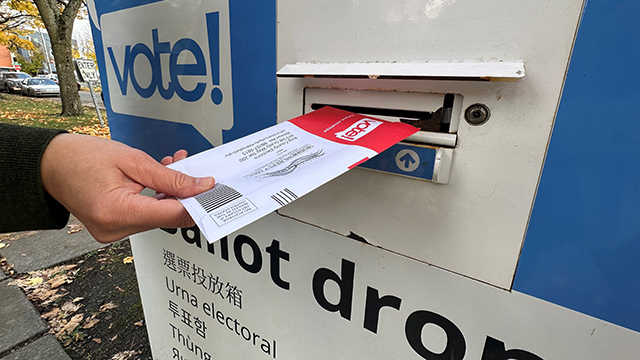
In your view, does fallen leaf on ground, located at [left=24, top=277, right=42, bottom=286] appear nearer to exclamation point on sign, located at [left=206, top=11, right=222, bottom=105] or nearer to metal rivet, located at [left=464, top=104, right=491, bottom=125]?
exclamation point on sign, located at [left=206, top=11, right=222, bottom=105]

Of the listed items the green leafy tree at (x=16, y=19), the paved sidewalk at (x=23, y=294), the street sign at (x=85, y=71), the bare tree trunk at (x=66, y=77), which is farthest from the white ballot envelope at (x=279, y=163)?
the green leafy tree at (x=16, y=19)

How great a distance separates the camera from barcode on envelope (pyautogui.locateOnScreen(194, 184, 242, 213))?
57 cm

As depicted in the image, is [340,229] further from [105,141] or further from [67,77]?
[67,77]

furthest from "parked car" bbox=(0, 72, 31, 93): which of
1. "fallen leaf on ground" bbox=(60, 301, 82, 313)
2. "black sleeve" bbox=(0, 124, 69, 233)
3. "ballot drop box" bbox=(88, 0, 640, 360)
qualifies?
"ballot drop box" bbox=(88, 0, 640, 360)

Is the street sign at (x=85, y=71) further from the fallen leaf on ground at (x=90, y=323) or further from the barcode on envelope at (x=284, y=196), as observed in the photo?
the barcode on envelope at (x=284, y=196)

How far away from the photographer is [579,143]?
0.54m

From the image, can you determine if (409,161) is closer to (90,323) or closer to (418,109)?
(418,109)

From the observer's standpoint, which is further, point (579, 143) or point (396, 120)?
point (396, 120)

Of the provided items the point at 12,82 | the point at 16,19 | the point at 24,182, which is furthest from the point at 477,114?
the point at 12,82

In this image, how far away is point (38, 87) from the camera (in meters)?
16.8

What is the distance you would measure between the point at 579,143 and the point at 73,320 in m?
2.74

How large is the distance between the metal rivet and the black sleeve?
0.96 meters

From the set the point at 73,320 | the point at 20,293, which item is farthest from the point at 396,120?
the point at 20,293

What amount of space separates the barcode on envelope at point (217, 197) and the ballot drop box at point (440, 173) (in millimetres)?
304
